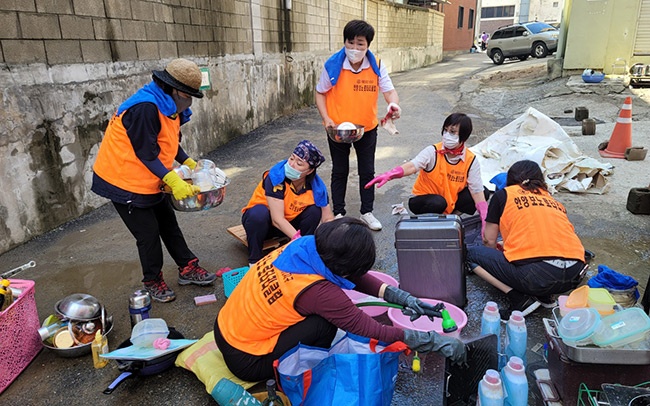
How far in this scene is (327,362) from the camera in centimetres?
193

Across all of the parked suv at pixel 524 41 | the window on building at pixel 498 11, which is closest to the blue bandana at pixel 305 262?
the parked suv at pixel 524 41

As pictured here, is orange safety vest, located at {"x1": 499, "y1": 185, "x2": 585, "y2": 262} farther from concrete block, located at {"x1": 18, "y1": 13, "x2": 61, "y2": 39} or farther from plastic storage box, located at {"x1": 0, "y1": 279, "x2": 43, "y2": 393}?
concrete block, located at {"x1": 18, "y1": 13, "x2": 61, "y2": 39}

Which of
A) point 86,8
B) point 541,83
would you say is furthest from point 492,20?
point 86,8

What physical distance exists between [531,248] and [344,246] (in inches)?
58.6

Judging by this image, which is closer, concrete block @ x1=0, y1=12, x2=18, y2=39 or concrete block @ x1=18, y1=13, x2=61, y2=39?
concrete block @ x1=0, y1=12, x2=18, y2=39

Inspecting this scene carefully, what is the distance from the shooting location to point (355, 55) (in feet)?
12.9

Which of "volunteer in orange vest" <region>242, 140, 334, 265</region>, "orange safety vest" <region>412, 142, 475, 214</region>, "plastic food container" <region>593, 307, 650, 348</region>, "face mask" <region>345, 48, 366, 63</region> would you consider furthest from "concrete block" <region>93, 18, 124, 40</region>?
"plastic food container" <region>593, 307, 650, 348</region>

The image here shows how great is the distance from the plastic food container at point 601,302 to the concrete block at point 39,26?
4.79 m

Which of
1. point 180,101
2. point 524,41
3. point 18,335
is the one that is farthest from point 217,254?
point 524,41

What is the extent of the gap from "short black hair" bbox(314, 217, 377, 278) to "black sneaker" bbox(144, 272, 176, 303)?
1735 mm

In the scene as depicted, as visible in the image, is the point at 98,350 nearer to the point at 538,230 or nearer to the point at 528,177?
the point at 538,230

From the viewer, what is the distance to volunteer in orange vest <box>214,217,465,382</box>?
1.95 m

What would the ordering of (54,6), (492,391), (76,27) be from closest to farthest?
(492,391) → (54,6) → (76,27)

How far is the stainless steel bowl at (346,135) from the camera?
13.0 ft
